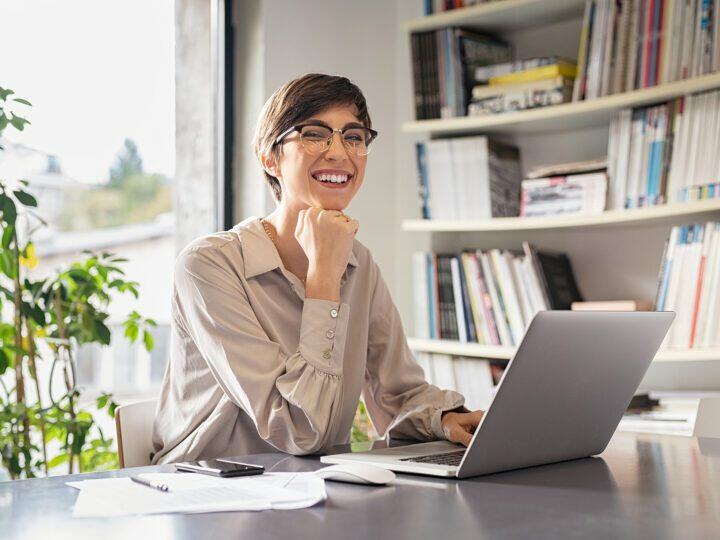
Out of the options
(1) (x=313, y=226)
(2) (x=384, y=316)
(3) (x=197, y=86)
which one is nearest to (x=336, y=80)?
(1) (x=313, y=226)

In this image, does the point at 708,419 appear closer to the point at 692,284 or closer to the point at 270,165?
the point at 692,284

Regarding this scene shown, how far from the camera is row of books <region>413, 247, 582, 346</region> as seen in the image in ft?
9.22

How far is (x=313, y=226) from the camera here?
1667 mm

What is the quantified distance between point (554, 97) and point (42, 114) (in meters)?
1.54

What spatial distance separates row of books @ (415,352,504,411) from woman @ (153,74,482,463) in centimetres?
112

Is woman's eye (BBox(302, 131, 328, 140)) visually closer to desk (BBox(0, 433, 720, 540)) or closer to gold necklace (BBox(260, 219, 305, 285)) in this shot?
gold necklace (BBox(260, 219, 305, 285))

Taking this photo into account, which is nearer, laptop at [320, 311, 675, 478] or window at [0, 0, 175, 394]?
laptop at [320, 311, 675, 478]

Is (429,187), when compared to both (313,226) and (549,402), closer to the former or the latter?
(313,226)

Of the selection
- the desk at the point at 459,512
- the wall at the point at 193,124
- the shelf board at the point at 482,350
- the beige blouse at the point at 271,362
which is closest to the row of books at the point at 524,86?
the shelf board at the point at 482,350

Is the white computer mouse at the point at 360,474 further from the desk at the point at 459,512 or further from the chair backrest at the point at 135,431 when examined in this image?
the chair backrest at the point at 135,431

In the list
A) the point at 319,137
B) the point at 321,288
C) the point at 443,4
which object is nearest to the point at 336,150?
the point at 319,137

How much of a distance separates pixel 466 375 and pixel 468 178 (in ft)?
2.13

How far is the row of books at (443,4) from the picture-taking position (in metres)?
3.01

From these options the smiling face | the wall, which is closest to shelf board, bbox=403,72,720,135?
the wall
